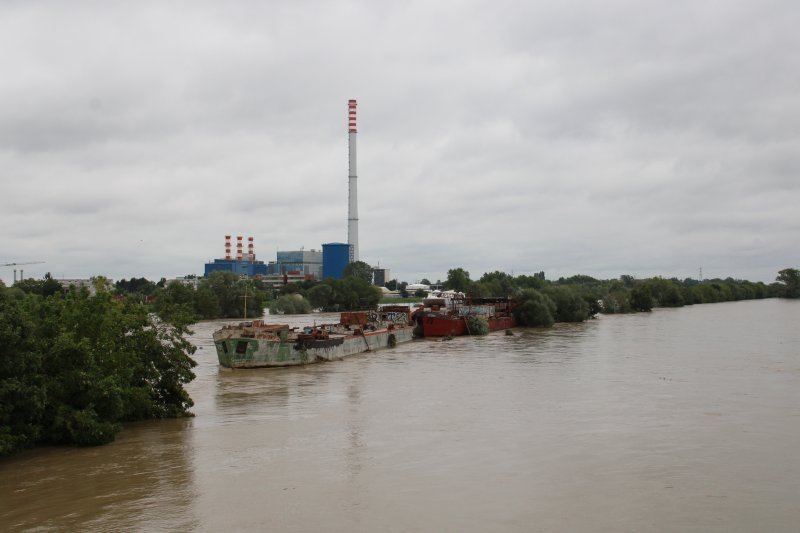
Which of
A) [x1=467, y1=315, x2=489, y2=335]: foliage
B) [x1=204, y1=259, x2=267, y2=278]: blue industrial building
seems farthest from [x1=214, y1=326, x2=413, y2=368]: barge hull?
[x1=204, y1=259, x2=267, y2=278]: blue industrial building

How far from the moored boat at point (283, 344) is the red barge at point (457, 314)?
1166 cm

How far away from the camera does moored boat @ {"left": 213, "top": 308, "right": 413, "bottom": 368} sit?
1464 inches

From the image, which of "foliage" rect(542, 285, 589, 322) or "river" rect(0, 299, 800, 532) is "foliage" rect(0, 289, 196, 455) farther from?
"foliage" rect(542, 285, 589, 322)

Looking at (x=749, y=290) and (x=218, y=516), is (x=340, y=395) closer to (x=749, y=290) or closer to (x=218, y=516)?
(x=218, y=516)

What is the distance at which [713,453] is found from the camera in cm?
1819

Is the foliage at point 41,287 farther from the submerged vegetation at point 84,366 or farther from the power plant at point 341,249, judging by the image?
the submerged vegetation at point 84,366

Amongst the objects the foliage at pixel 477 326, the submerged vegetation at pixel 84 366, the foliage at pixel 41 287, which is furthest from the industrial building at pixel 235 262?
the submerged vegetation at pixel 84 366

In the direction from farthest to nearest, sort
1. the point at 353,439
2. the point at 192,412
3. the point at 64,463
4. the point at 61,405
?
the point at 192,412
the point at 353,439
the point at 61,405
the point at 64,463

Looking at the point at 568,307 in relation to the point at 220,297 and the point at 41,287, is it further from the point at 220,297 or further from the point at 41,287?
the point at 41,287

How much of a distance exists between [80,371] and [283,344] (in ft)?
68.1

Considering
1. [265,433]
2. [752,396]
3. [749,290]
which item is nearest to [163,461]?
[265,433]

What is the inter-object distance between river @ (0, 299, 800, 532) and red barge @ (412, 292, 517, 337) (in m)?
30.2

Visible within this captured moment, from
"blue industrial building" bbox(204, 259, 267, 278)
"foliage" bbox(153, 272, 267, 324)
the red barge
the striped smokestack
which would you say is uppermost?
the striped smokestack

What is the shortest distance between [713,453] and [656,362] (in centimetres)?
2273
